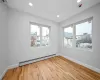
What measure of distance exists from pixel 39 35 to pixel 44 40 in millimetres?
486

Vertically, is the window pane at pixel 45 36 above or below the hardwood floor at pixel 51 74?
above

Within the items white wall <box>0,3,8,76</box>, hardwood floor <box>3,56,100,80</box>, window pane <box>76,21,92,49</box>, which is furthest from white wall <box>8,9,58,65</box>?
window pane <box>76,21,92,49</box>

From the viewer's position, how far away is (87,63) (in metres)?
2.26

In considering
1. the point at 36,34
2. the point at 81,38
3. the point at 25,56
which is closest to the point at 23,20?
the point at 36,34

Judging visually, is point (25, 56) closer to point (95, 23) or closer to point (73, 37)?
point (73, 37)

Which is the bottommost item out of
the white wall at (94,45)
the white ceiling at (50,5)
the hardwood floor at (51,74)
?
the hardwood floor at (51,74)

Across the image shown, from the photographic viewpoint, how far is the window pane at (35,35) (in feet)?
9.56


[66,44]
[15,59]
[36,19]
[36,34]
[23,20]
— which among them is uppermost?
[36,19]

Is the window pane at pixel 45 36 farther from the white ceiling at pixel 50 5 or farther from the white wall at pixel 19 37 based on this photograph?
the white ceiling at pixel 50 5

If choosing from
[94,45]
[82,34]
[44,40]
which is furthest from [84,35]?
[44,40]

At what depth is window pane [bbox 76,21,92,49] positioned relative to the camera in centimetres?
236

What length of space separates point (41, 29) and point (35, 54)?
159 centimetres

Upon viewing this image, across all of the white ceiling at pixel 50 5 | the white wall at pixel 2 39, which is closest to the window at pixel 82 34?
the white ceiling at pixel 50 5

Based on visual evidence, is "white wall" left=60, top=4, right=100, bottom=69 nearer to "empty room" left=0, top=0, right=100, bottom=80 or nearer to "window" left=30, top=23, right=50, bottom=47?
"empty room" left=0, top=0, right=100, bottom=80
